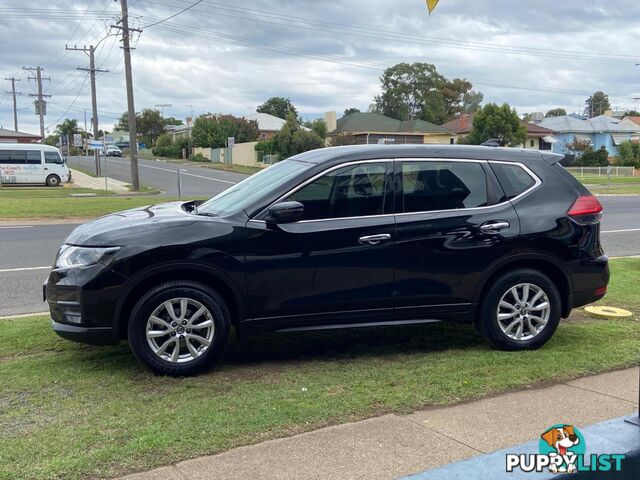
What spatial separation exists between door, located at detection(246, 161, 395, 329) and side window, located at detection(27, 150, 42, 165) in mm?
33995

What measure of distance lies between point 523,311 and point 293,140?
45.6m

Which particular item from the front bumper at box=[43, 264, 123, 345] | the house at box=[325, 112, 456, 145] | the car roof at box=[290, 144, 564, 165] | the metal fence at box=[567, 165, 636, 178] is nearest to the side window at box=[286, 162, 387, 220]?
the car roof at box=[290, 144, 564, 165]

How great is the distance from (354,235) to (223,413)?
1.81 metres

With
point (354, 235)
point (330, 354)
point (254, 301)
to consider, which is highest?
point (354, 235)

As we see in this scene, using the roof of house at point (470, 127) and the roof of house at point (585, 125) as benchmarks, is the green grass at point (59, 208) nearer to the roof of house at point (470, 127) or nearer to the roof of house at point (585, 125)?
the roof of house at point (470, 127)

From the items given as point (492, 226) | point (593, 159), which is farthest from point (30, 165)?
point (593, 159)

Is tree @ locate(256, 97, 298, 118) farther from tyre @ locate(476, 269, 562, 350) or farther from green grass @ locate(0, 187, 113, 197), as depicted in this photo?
tyre @ locate(476, 269, 562, 350)

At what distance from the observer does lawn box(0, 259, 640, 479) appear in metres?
3.58

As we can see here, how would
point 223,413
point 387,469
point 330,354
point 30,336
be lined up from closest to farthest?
point 387,469, point 223,413, point 330,354, point 30,336

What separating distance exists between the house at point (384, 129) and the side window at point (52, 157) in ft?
98.8

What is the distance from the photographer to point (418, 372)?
4.88 meters

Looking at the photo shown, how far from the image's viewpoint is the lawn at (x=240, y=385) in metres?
3.58

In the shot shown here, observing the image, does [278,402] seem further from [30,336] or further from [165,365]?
[30,336]

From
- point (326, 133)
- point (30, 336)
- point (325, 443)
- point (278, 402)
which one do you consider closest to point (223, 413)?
point (278, 402)
